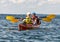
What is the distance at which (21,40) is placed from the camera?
17156mm

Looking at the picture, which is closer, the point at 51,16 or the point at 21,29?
the point at 21,29

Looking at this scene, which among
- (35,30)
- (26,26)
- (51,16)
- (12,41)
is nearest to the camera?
(12,41)

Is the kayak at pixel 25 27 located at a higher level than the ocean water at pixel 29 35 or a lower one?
higher

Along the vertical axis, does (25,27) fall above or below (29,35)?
above

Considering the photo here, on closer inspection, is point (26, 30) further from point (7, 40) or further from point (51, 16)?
point (7, 40)

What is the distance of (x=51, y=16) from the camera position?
2466cm

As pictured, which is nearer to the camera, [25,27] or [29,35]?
[29,35]

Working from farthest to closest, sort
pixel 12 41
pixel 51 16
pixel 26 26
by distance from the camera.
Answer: pixel 51 16, pixel 26 26, pixel 12 41

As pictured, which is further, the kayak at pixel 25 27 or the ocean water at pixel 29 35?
the kayak at pixel 25 27

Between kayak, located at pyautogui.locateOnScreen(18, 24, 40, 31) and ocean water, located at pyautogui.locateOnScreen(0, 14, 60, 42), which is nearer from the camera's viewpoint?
ocean water, located at pyautogui.locateOnScreen(0, 14, 60, 42)

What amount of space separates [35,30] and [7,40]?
20.9ft

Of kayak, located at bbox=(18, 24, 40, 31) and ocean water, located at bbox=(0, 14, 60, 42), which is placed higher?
kayak, located at bbox=(18, 24, 40, 31)

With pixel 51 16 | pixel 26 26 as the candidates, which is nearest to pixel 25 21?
pixel 26 26

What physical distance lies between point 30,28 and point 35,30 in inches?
42.4
